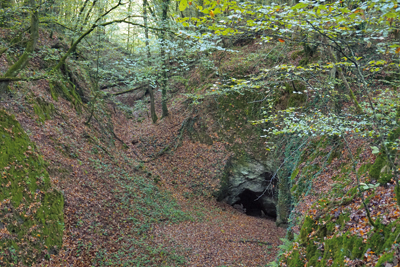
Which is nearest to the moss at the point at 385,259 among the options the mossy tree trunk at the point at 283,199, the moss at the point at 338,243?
the moss at the point at 338,243

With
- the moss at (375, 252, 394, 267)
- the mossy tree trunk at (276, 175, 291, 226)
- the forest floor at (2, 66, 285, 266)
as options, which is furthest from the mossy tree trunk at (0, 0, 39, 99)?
the mossy tree trunk at (276, 175, 291, 226)

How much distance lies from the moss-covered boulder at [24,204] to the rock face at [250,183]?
28.1 feet

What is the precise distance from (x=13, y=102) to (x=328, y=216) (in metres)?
9.75

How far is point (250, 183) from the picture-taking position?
43.1 feet

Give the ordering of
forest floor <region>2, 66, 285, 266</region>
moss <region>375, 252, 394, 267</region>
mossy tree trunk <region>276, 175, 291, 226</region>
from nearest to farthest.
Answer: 1. moss <region>375, 252, 394, 267</region>
2. forest floor <region>2, 66, 285, 266</region>
3. mossy tree trunk <region>276, 175, 291, 226</region>

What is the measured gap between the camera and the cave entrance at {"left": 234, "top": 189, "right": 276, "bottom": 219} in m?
13.4

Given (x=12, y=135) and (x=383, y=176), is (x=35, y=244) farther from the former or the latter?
(x=383, y=176)

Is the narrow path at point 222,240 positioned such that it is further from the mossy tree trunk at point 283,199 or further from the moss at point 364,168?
the moss at point 364,168

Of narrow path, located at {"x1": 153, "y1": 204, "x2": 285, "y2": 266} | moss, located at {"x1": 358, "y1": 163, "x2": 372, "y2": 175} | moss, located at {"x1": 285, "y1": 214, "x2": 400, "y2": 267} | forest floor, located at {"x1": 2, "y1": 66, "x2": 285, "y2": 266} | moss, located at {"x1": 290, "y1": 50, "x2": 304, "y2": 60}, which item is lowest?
narrow path, located at {"x1": 153, "y1": 204, "x2": 285, "y2": 266}

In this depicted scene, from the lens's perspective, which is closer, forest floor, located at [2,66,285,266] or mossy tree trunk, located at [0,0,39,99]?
mossy tree trunk, located at [0,0,39,99]

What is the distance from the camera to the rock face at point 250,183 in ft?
42.3

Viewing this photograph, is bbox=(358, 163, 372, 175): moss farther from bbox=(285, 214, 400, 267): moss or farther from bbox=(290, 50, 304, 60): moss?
bbox=(290, 50, 304, 60): moss

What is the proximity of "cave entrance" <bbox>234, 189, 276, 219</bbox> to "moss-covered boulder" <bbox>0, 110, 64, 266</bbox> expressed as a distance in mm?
9632

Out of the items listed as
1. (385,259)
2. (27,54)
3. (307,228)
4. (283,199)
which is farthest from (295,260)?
(27,54)
